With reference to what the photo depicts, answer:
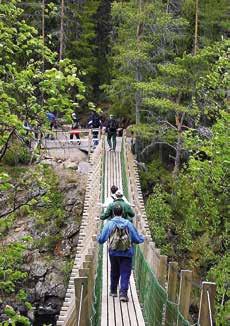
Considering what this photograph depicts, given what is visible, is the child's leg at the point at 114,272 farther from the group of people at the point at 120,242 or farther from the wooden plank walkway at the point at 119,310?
the wooden plank walkway at the point at 119,310

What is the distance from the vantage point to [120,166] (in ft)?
57.5

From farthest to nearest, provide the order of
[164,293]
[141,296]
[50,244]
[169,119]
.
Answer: [169,119], [50,244], [141,296], [164,293]

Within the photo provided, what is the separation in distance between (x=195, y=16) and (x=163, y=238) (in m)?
9.09

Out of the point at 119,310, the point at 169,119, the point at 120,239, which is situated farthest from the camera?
the point at 169,119

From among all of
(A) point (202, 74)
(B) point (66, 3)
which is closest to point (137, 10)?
(A) point (202, 74)

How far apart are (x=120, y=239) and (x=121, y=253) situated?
0.62 feet

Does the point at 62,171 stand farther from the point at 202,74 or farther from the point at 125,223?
the point at 125,223

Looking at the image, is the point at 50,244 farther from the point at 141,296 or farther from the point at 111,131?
the point at 141,296

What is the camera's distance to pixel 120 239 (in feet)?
19.9

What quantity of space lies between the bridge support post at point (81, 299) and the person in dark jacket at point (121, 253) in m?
1.99

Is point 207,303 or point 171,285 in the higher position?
point 207,303

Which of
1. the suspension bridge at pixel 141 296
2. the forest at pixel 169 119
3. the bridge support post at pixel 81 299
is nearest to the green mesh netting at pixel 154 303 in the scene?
the suspension bridge at pixel 141 296

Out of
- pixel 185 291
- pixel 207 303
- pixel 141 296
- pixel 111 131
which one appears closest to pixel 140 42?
pixel 111 131

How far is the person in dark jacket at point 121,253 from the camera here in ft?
19.8
